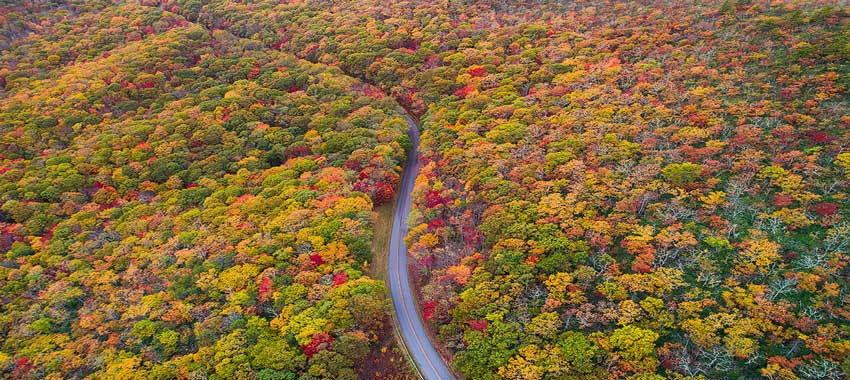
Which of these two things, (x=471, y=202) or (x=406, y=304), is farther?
(x=471, y=202)

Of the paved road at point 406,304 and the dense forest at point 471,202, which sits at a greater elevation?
the dense forest at point 471,202

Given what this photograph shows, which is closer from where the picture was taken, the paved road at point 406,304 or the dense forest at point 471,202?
the dense forest at point 471,202

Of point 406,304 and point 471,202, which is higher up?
point 471,202

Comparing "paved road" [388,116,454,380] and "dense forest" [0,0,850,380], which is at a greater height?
"dense forest" [0,0,850,380]

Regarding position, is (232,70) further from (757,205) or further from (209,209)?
(757,205)

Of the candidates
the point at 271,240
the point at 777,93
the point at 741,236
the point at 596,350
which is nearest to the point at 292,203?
the point at 271,240
